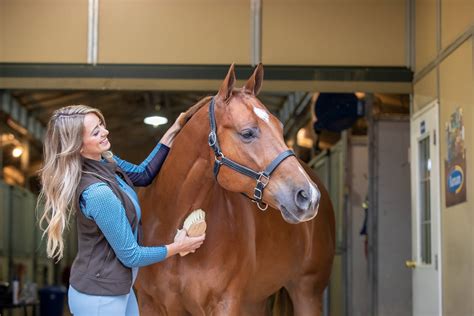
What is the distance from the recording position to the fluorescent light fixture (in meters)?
9.80

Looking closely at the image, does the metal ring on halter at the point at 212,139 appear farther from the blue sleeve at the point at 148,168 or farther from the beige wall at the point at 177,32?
the beige wall at the point at 177,32

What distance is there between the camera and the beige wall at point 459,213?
4.22 metres

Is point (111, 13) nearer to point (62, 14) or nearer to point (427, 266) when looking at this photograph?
point (62, 14)

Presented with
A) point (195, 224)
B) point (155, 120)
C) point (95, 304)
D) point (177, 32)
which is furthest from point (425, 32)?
point (155, 120)

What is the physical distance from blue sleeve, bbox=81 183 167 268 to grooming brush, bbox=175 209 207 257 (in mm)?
431

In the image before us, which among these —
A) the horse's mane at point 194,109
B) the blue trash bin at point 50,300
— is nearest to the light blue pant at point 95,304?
the horse's mane at point 194,109

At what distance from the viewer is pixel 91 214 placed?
2.51 m

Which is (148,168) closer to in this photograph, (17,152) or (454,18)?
(454,18)

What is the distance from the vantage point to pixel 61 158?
2.56 meters

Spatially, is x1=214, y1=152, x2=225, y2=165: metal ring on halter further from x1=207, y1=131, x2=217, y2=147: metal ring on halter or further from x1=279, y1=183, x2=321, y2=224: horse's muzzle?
x1=279, y1=183, x2=321, y2=224: horse's muzzle

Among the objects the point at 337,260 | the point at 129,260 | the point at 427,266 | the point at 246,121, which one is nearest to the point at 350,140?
the point at 337,260

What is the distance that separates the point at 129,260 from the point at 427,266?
3.04m

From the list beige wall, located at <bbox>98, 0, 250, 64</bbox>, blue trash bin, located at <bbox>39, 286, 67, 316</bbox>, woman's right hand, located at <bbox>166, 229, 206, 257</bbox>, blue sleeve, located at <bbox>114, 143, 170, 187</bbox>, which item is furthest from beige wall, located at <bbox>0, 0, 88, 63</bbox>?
blue trash bin, located at <bbox>39, 286, 67, 316</bbox>

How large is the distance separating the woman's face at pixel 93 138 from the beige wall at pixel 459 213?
2319mm
